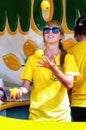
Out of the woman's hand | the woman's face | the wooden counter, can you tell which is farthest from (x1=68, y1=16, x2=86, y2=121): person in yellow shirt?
the wooden counter

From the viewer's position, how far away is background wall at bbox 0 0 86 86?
329 centimetres

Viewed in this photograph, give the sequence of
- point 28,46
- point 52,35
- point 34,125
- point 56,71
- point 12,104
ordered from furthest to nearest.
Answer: point 28,46
point 12,104
point 52,35
point 56,71
point 34,125

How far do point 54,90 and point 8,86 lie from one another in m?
1.36

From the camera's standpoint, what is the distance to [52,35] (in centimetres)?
217

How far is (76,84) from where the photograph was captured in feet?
7.68

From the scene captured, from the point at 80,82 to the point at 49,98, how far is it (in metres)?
0.33

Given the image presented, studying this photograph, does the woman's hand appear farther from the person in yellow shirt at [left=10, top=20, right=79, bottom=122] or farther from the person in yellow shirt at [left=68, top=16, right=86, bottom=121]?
the person in yellow shirt at [left=68, top=16, right=86, bottom=121]

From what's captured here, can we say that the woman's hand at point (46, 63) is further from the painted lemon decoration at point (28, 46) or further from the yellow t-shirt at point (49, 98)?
the painted lemon decoration at point (28, 46)

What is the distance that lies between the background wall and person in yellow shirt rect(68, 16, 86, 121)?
84 centimetres

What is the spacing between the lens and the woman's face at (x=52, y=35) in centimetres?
216

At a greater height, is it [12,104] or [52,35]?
[52,35]

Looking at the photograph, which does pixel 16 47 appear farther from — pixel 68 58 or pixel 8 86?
pixel 68 58

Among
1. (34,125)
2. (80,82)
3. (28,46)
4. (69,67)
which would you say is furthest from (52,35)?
(28,46)

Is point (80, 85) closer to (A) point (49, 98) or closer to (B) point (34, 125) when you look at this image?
(A) point (49, 98)
